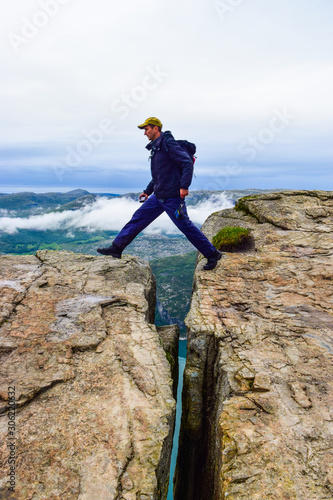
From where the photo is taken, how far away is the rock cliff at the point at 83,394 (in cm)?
424

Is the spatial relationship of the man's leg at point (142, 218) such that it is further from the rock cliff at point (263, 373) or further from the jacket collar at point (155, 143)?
the rock cliff at point (263, 373)

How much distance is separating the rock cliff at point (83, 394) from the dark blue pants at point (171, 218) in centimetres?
251

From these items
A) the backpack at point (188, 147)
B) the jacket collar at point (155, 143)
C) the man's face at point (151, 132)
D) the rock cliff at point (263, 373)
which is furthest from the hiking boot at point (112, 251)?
the backpack at point (188, 147)

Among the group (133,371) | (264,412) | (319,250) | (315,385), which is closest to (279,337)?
(315,385)

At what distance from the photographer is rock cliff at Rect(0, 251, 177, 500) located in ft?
13.9

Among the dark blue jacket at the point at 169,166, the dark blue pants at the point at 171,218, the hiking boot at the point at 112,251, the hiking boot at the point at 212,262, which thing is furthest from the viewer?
the hiking boot at the point at 112,251

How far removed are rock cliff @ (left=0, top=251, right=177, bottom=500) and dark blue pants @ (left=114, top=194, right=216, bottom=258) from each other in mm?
2513

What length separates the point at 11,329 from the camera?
288 inches

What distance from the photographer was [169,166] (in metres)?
9.67

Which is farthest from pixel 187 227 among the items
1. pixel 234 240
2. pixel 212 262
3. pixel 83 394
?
pixel 83 394

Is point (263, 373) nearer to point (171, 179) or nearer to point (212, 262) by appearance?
point (212, 262)

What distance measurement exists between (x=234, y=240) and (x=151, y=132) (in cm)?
590

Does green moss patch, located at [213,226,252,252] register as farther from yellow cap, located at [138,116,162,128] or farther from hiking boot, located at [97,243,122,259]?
yellow cap, located at [138,116,162,128]

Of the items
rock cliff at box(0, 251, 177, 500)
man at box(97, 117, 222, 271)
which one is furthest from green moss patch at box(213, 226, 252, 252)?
rock cliff at box(0, 251, 177, 500)
